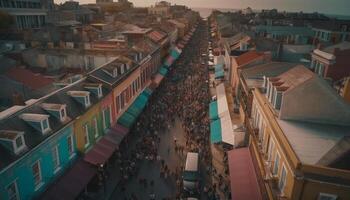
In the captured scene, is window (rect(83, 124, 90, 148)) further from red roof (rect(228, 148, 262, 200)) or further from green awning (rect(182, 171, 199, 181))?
red roof (rect(228, 148, 262, 200))

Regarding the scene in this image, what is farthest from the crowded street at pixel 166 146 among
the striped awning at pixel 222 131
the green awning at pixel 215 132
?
the striped awning at pixel 222 131

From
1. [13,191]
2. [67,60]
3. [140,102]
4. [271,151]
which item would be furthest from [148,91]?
[13,191]

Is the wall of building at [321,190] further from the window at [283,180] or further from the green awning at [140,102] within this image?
the green awning at [140,102]

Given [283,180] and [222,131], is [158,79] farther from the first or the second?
[283,180]

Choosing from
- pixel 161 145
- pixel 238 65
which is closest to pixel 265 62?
pixel 238 65

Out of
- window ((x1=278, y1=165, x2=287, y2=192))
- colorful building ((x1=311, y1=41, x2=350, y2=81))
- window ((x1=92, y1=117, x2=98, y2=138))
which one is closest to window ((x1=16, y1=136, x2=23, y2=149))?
window ((x1=92, y1=117, x2=98, y2=138))

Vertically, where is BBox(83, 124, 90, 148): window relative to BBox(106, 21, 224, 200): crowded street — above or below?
above

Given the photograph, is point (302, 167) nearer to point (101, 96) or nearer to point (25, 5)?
point (101, 96)

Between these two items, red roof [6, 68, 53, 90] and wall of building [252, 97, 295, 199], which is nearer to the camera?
wall of building [252, 97, 295, 199]
